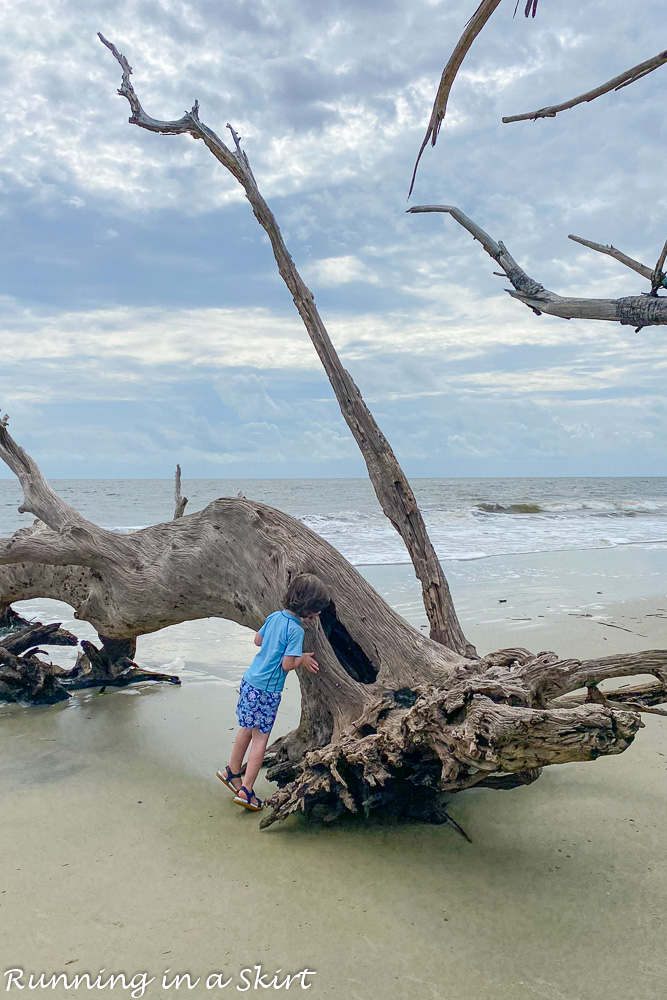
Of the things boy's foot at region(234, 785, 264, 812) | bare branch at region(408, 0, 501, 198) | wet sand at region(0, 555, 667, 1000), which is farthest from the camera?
boy's foot at region(234, 785, 264, 812)

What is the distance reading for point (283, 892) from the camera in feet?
9.27

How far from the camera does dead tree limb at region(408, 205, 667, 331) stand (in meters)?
1.41

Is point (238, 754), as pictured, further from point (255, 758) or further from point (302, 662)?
point (302, 662)

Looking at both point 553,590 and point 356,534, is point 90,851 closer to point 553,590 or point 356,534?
point 553,590

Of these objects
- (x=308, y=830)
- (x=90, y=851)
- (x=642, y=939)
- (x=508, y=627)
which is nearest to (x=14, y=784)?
(x=90, y=851)

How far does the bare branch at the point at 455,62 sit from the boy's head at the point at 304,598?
2672mm

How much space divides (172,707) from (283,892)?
2.80 m

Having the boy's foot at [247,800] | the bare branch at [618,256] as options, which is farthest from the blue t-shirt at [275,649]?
the bare branch at [618,256]

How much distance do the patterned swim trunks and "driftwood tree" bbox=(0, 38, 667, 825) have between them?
0.29 m

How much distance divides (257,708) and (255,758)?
267 millimetres

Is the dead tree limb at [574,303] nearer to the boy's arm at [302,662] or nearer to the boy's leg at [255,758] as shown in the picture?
the boy's arm at [302,662]

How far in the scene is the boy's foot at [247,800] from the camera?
3.57 metres

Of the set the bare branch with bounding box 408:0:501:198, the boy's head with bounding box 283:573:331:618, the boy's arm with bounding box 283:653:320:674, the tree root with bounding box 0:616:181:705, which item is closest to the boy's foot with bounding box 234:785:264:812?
the boy's arm with bounding box 283:653:320:674

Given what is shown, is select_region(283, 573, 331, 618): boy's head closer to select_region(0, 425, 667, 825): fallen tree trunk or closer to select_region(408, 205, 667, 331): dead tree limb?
select_region(0, 425, 667, 825): fallen tree trunk
